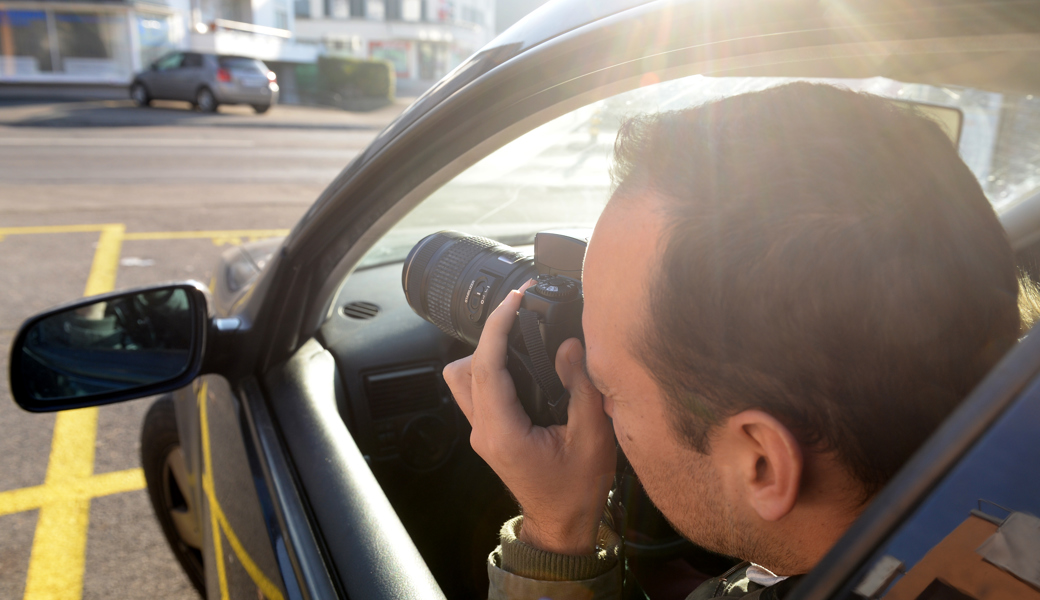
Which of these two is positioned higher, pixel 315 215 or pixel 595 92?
pixel 595 92

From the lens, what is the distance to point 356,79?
26.8 meters

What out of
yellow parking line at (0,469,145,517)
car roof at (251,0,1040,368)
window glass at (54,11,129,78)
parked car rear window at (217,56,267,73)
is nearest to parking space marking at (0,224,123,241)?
yellow parking line at (0,469,145,517)

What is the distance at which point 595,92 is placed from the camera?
3.23ft

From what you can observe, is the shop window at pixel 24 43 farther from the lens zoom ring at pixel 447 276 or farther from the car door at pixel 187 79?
the lens zoom ring at pixel 447 276

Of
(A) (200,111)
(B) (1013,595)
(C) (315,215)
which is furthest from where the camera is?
(A) (200,111)

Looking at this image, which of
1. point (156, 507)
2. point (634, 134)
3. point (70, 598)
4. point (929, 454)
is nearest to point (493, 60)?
point (634, 134)

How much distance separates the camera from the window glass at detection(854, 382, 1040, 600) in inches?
18.1

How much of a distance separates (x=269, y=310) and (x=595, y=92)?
0.87 meters

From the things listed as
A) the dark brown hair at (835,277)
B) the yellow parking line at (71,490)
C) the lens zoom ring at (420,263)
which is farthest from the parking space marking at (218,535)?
the yellow parking line at (71,490)

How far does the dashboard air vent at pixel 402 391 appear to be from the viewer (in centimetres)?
157

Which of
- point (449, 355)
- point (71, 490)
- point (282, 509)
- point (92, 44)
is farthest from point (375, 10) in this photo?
point (282, 509)

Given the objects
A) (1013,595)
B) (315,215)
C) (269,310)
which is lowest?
(269,310)

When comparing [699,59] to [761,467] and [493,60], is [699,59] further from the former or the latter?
[761,467]

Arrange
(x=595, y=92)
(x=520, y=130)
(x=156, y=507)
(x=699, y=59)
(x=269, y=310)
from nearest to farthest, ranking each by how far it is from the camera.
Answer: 1. (x=699, y=59)
2. (x=595, y=92)
3. (x=520, y=130)
4. (x=269, y=310)
5. (x=156, y=507)
